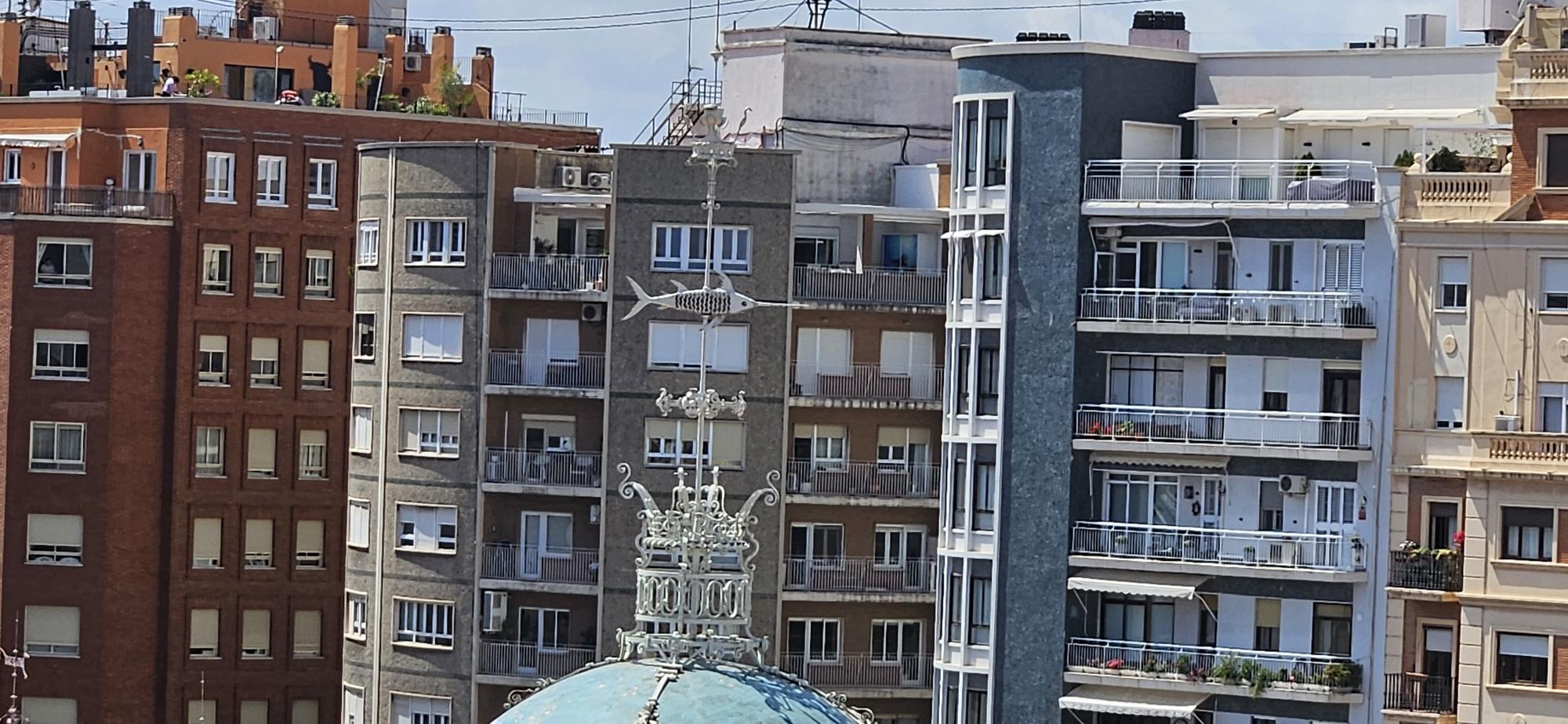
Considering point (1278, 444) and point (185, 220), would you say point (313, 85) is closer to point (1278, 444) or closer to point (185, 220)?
point (185, 220)

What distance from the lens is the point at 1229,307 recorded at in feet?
242

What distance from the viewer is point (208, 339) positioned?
304ft

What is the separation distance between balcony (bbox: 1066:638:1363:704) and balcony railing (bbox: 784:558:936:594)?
7553 mm

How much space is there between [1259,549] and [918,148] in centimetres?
1743

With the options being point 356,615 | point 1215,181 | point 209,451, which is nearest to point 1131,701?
point 1215,181

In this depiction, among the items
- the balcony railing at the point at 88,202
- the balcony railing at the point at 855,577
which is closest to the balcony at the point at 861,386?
the balcony railing at the point at 855,577

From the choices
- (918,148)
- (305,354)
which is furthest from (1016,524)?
(305,354)

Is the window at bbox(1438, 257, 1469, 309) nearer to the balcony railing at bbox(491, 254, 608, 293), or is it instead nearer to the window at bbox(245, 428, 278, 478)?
the balcony railing at bbox(491, 254, 608, 293)

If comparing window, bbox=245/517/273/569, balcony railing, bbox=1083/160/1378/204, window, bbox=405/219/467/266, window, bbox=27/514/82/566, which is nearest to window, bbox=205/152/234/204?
window, bbox=245/517/273/569

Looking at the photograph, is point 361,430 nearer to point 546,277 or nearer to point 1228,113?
point 546,277

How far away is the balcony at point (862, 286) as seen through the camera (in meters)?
81.9

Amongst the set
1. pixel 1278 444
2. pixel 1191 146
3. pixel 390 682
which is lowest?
pixel 390 682

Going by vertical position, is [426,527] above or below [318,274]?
below

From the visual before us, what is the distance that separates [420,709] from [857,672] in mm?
10075
